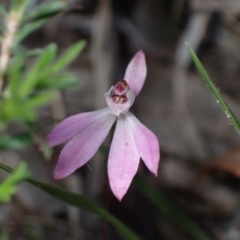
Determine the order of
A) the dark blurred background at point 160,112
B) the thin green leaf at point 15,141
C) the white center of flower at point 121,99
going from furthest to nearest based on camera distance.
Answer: the dark blurred background at point 160,112 → the white center of flower at point 121,99 → the thin green leaf at point 15,141

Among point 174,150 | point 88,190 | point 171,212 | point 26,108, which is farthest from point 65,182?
point 26,108

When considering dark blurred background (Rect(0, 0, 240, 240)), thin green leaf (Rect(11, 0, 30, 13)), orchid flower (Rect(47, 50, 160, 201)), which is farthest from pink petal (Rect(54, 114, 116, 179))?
dark blurred background (Rect(0, 0, 240, 240))

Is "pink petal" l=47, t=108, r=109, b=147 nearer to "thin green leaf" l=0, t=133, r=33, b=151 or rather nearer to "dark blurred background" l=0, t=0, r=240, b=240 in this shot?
"thin green leaf" l=0, t=133, r=33, b=151

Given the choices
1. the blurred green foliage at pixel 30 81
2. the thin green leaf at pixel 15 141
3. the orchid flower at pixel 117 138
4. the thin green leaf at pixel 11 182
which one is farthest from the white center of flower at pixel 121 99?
the thin green leaf at pixel 11 182

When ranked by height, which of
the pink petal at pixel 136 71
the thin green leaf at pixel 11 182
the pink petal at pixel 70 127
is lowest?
the pink petal at pixel 70 127

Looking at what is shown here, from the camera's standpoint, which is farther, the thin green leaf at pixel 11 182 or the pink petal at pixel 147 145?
the pink petal at pixel 147 145

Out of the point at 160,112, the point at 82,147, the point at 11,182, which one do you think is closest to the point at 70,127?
the point at 82,147

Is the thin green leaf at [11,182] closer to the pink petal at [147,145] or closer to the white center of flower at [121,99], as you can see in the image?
the pink petal at [147,145]
